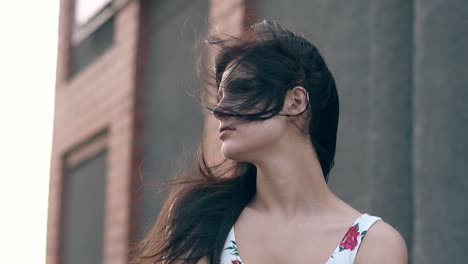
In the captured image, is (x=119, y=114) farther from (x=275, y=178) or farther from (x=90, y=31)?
(x=275, y=178)

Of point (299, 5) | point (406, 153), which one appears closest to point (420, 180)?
point (406, 153)

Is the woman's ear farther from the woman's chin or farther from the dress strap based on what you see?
the dress strap

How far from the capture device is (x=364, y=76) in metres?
6.98

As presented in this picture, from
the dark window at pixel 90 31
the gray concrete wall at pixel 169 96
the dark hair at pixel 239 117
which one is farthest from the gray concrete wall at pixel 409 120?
the dark window at pixel 90 31

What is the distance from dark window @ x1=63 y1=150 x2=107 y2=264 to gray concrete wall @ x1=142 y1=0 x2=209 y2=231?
0.94 meters

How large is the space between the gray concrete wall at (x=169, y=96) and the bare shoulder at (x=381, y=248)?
4923 mm

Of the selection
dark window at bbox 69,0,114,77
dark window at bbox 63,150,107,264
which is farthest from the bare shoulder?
dark window at bbox 69,0,114,77

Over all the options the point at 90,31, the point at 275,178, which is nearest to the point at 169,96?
the point at 90,31

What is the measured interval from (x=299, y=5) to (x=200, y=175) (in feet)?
11.5

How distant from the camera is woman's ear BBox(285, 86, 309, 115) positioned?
4082 mm

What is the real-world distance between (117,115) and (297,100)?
638cm

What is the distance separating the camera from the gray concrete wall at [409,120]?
6.11 meters

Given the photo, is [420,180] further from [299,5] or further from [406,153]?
[299,5]

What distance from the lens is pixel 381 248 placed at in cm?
401
